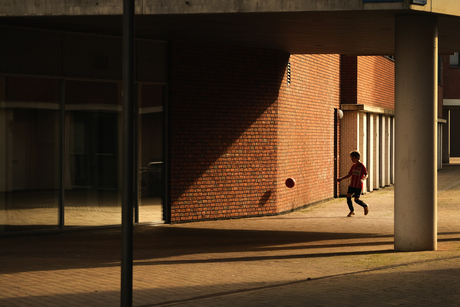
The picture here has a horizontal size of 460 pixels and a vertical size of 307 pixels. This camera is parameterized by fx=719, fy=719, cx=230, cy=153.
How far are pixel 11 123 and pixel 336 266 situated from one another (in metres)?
6.60

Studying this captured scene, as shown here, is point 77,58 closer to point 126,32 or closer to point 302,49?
point 302,49

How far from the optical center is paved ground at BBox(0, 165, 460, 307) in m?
7.86

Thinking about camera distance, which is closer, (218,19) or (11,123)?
(218,19)

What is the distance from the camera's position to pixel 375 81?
25062 millimetres

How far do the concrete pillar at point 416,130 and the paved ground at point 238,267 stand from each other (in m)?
0.49

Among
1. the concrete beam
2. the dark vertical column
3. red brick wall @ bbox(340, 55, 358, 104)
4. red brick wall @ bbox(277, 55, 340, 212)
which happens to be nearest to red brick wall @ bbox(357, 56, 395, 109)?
red brick wall @ bbox(340, 55, 358, 104)

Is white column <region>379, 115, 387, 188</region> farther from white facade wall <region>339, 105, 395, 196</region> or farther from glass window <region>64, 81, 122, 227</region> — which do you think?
glass window <region>64, 81, 122, 227</region>

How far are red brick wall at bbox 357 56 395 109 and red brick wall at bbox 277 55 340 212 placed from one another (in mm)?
1405

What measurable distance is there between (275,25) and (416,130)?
10.2 feet

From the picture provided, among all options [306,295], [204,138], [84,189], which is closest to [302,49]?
[204,138]

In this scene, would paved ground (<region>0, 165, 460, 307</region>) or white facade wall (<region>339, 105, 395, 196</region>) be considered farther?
white facade wall (<region>339, 105, 395, 196</region>)

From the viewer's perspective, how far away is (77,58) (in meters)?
13.7

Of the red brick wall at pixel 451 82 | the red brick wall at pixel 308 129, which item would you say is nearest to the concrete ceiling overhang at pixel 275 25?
the red brick wall at pixel 308 129

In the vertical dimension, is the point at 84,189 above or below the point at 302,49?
below
